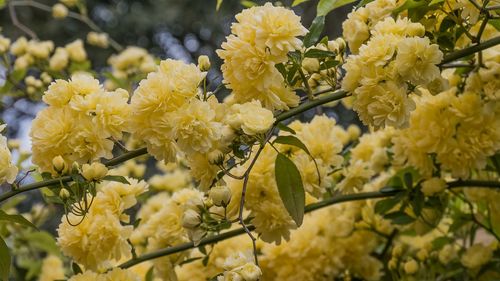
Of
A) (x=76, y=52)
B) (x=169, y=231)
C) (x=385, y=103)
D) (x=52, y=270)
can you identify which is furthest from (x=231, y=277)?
(x=76, y=52)

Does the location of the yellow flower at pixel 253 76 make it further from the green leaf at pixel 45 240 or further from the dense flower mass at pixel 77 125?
the green leaf at pixel 45 240

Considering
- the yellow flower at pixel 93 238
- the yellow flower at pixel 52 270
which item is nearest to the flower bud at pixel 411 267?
the yellow flower at pixel 93 238

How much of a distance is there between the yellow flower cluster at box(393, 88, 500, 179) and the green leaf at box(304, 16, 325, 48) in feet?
0.67

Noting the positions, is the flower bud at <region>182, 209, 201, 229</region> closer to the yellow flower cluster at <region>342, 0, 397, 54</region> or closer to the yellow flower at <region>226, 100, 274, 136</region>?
the yellow flower at <region>226, 100, 274, 136</region>

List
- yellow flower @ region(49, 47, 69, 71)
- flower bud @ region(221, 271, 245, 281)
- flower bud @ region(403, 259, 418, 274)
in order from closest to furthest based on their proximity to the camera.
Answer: flower bud @ region(221, 271, 245, 281) < flower bud @ region(403, 259, 418, 274) < yellow flower @ region(49, 47, 69, 71)

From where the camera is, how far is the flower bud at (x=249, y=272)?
2.14ft

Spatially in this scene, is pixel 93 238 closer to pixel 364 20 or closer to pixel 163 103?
pixel 163 103

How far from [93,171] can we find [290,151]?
290mm

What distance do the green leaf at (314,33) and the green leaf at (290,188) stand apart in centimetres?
12

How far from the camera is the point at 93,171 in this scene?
72cm

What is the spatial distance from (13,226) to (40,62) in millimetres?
343

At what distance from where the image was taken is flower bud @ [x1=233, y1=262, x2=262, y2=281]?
65 centimetres

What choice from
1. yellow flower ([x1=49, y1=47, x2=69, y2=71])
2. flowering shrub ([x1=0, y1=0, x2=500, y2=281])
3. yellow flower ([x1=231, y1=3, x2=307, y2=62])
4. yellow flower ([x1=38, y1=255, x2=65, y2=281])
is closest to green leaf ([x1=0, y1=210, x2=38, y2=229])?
flowering shrub ([x1=0, y1=0, x2=500, y2=281])

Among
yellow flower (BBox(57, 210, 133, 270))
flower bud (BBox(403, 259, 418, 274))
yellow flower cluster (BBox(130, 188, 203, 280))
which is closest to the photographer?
yellow flower (BBox(57, 210, 133, 270))
